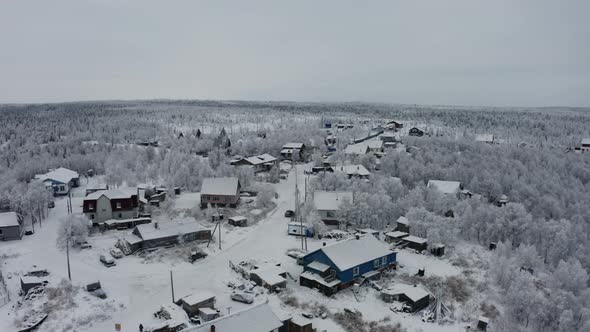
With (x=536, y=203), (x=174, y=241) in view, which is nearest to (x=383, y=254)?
(x=174, y=241)

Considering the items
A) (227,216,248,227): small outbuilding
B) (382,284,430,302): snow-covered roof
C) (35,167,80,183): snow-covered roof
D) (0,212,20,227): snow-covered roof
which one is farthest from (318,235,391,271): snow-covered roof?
(35,167,80,183): snow-covered roof

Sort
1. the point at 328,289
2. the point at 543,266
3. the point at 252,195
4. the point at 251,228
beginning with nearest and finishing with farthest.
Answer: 1. the point at 328,289
2. the point at 543,266
3. the point at 251,228
4. the point at 252,195

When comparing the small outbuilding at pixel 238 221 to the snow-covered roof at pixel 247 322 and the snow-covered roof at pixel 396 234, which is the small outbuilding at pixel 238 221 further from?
the snow-covered roof at pixel 247 322

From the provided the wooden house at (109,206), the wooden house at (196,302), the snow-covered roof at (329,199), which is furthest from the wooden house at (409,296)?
the wooden house at (109,206)

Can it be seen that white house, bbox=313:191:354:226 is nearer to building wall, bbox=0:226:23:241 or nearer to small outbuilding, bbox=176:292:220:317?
small outbuilding, bbox=176:292:220:317

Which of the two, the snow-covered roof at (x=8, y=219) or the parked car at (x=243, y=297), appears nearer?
the parked car at (x=243, y=297)

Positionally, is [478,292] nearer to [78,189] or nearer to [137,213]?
[137,213]

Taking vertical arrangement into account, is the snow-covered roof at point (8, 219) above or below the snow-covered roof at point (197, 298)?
above
